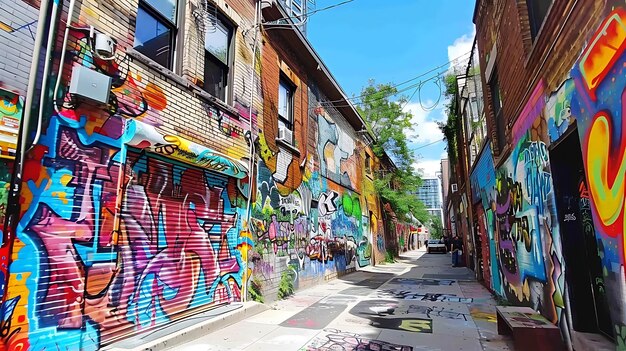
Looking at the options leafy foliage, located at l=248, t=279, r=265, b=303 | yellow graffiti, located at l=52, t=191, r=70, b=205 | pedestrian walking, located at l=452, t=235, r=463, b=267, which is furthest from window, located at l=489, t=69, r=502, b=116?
pedestrian walking, located at l=452, t=235, r=463, b=267

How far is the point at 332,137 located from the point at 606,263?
36.5 ft

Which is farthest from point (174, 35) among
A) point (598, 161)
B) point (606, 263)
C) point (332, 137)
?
point (332, 137)

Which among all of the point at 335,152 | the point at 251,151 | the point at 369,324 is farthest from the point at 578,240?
the point at 335,152

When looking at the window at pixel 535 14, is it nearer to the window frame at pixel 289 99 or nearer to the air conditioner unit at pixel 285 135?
the air conditioner unit at pixel 285 135

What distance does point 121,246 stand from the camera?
485cm

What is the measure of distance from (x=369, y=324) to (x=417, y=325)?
0.88 meters

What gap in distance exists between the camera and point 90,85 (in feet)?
14.4

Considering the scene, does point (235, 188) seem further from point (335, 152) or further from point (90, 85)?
point (335, 152)

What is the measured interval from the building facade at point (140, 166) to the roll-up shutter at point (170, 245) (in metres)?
0.02

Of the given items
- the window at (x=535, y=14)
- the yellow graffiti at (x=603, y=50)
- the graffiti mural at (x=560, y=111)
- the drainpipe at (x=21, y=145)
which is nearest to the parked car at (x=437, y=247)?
the window at (x=535, y=14)

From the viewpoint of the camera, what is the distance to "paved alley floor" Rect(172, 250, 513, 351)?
5.21 meters

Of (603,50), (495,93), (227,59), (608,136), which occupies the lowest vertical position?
(608,136)

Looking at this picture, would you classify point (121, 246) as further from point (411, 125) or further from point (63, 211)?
→ point (411, 125)

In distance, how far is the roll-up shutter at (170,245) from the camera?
16.3 feet
